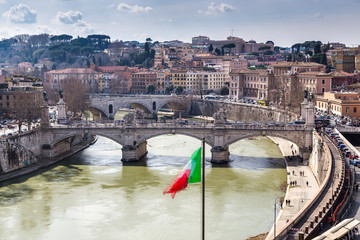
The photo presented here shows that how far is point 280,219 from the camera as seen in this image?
718 inches

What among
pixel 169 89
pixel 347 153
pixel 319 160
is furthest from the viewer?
pixel 169 89

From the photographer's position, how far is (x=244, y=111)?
47.6 meters

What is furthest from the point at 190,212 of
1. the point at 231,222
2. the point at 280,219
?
the point at 280,219

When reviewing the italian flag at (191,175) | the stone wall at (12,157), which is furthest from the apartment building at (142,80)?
the italian flag at (191,175)

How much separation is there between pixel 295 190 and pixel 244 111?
25.9 meters

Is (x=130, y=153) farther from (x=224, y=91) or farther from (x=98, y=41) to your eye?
(x=98, y=41)

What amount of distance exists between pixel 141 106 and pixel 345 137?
2647 centimetres

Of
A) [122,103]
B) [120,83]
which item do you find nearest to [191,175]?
[122,103]

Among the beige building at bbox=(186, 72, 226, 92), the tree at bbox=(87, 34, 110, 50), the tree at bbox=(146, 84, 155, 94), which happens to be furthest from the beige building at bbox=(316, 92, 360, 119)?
the tree at bbox=(87, 34, 110, 50)

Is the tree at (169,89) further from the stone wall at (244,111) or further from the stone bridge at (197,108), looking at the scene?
the stone wall at (244,111)

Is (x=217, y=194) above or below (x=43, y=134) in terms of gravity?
below

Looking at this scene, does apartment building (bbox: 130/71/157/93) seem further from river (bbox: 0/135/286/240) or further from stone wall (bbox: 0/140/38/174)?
stone wall (bbox: 0/140/38/174)

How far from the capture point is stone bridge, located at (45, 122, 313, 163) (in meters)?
28.1

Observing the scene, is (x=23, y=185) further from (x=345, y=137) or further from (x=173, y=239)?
(x=345, y=137)
